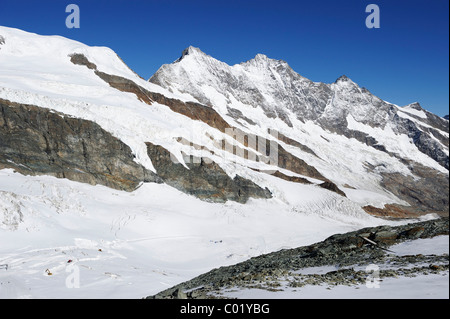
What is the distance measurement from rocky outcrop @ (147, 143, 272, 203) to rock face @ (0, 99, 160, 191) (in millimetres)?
2398

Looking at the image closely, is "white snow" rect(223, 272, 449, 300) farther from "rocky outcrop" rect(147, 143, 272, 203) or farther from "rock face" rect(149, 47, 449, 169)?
"rock face" rect(149, 47, 449, 169)

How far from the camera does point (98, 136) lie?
3928 cm

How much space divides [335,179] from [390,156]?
73.6m

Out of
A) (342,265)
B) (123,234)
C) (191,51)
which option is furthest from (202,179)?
(191,51)

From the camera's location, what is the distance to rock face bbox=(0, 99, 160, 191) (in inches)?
1355

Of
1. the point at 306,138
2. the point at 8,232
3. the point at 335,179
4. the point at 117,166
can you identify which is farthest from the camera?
the point at 306,138

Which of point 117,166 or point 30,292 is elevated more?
point 117,166

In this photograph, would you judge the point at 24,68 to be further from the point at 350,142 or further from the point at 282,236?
the point at 350,142

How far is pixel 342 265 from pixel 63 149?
32.3 meters

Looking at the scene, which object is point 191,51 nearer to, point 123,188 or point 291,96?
point 291,96

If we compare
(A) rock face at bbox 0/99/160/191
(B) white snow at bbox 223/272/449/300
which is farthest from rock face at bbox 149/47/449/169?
(B) white snow at bbox 223/272/449/300

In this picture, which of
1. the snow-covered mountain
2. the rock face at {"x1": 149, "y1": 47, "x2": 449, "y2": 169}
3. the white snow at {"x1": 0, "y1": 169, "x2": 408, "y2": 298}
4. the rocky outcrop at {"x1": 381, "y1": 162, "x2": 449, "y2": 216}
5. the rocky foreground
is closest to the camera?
the rocky foreground

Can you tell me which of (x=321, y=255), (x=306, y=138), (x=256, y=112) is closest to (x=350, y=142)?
(x=306, y=138)
